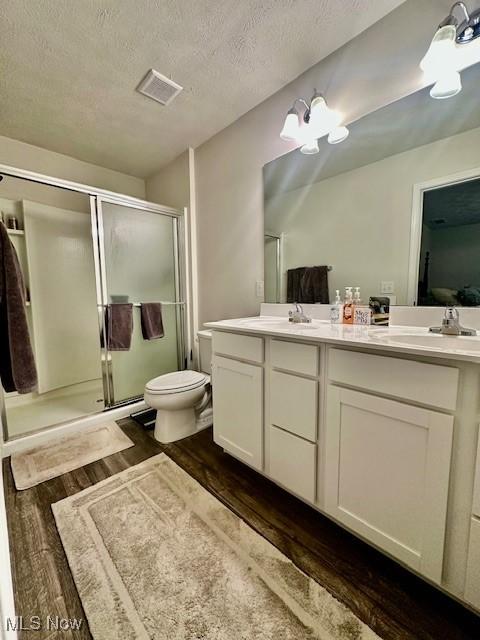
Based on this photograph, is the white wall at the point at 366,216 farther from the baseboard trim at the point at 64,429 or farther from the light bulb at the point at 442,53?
the baseboard trim at the point at 64,429

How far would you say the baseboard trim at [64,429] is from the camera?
1748mm

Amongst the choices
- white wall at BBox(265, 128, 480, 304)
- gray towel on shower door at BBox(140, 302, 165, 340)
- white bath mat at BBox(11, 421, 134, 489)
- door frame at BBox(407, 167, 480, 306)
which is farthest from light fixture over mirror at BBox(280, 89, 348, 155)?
white bath mat at BBox(11, 421, 134, 489)

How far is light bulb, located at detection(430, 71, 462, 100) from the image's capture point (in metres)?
1.11

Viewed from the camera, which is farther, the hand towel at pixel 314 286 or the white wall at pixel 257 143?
the hand towel at pixel 314 286

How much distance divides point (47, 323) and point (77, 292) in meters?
0.41

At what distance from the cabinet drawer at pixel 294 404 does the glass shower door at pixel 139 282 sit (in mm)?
1578

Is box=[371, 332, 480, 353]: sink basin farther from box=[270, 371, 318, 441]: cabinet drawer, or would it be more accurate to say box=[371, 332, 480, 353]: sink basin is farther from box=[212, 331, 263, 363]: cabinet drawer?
box=[212, 331, 263, 363]: cabinet drawer

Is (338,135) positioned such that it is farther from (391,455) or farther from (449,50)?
(391,455)

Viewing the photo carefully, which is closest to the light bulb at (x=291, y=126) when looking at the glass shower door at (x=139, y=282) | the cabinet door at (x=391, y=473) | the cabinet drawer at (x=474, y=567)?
the glass shower door at (x=139, y=282)

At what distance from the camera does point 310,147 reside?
159 centimetres

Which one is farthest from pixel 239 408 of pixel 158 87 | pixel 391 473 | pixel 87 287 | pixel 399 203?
pixel 87 287

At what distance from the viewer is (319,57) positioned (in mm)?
1486

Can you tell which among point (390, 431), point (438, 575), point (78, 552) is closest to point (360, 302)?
point (390, 431)

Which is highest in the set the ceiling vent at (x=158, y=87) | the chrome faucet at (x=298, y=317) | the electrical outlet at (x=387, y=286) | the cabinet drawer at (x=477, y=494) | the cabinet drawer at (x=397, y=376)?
the ceiling vent at (x=158, y=87)
